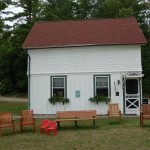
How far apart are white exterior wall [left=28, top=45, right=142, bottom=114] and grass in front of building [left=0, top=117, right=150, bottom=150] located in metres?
4.00

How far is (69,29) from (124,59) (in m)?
4.85

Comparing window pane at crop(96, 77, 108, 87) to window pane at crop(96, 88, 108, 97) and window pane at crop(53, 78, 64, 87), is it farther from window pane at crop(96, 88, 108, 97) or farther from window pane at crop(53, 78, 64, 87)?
window pane at crop(53, 78, 64, 87)

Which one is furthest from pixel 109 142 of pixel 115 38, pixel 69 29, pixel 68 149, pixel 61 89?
pixel 69 29

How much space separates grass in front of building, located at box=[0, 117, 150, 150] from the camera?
8422 millimetres

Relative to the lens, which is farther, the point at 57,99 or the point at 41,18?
the point at 41,18

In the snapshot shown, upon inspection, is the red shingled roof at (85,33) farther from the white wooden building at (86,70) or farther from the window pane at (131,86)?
the window pane at (131,86)

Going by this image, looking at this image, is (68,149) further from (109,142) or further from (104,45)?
(104,45)

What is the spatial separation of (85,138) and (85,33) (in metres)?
9.67

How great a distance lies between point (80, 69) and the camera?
16.5m

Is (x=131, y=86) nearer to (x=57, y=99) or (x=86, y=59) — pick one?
(x=86, y=59)

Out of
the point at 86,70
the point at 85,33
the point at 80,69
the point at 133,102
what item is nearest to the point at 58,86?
the point at 80,69

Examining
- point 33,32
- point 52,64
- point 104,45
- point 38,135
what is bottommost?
point 38,135

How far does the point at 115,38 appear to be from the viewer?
16.7 metres

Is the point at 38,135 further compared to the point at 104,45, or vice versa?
the point at 104,45
